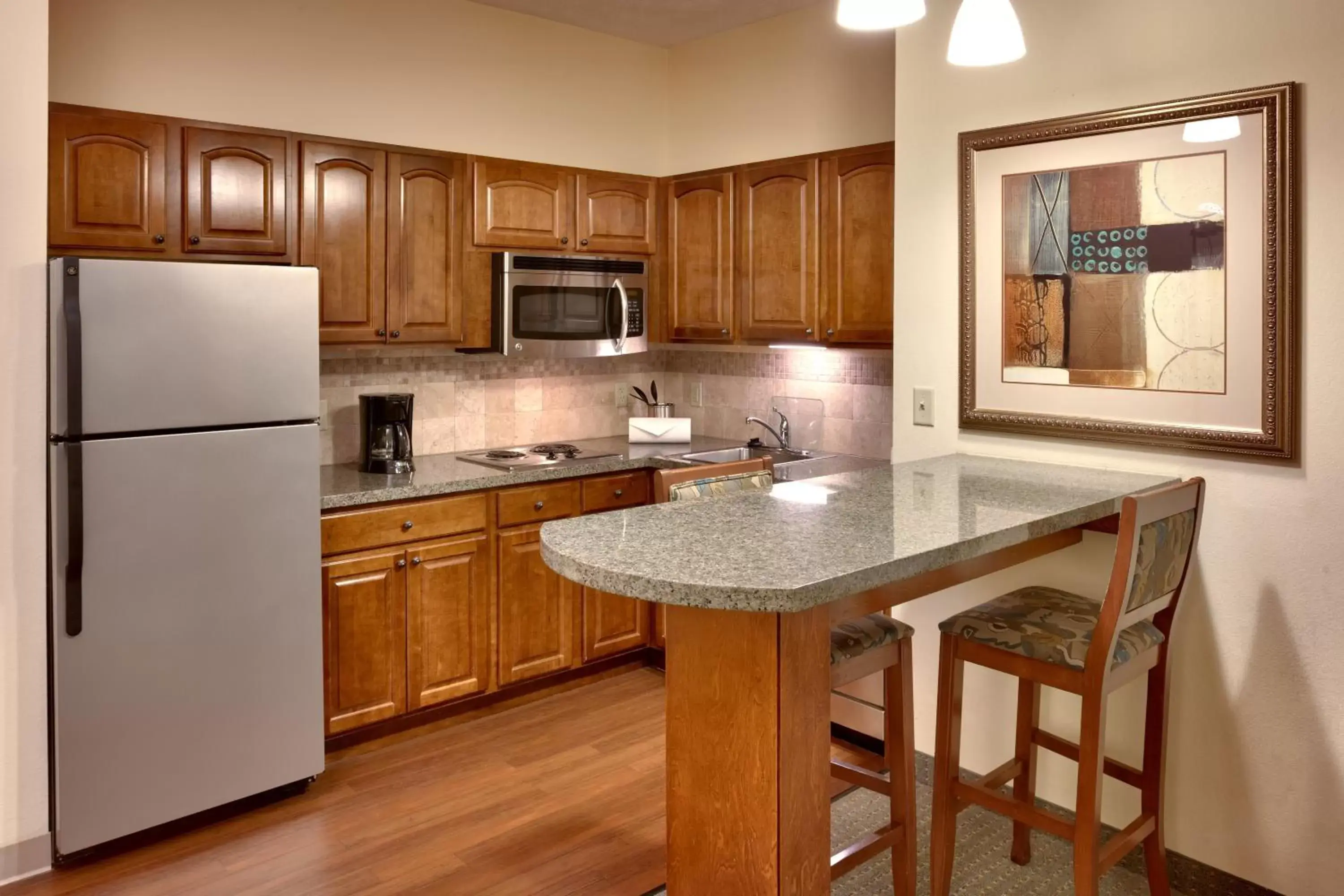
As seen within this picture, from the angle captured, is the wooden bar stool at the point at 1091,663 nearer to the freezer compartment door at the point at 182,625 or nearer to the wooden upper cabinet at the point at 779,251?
the wooden upper cabinet at the point at 779,251

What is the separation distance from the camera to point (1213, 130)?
244 centimetres

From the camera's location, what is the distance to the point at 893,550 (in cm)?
175

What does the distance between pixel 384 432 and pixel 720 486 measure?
169cm

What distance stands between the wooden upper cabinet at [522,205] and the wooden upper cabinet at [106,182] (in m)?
1.13

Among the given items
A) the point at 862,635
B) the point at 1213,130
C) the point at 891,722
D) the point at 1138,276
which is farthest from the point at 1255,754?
the point at 1213,130

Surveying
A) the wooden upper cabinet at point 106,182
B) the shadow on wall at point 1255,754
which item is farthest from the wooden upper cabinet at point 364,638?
the shadow on wall at point 1255,754

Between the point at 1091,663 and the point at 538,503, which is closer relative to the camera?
the point at 1091,663

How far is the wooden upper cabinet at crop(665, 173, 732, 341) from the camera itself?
13.8 ft

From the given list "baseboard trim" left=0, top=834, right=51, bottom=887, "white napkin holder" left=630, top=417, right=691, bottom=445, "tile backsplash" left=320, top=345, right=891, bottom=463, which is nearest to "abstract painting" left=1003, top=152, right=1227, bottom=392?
"tile backsplash" left=320, top=345, right=891, bottom=463

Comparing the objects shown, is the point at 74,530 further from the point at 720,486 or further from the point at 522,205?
the point at 522,205

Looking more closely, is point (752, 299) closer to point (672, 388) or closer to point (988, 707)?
point (672, 388)

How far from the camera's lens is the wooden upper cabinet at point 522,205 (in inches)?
152

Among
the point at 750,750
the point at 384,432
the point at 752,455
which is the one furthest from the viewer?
the point at 752,455

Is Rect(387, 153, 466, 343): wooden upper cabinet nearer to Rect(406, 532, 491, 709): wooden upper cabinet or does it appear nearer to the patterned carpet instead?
Rect(406, 532, 491, 709): wooden upper cabinet
